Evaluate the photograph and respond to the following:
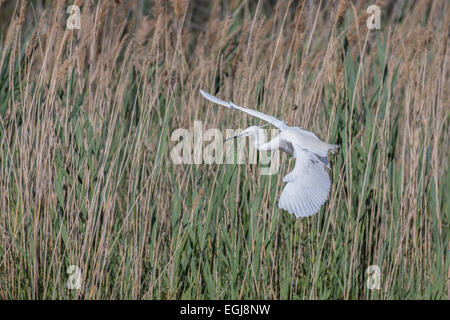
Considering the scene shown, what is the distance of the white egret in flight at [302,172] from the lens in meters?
1.40

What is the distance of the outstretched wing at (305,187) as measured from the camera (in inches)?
55.0

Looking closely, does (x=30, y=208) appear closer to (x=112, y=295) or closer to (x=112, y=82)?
(x=112, y=295)

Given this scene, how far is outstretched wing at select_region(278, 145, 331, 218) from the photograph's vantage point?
140 centimetres

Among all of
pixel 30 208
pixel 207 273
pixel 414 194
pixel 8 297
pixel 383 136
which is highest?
pixel 383 136

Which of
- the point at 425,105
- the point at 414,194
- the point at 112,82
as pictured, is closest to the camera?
the point at 414,194

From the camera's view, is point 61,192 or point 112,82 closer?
point 61,192

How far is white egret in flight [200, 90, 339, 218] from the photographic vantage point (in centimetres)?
140

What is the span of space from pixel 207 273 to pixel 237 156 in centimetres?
38

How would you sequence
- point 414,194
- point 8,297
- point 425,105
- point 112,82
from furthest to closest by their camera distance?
point 112,82, point 425,105, point 414,194, point 8,297

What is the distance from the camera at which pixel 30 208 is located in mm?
1861

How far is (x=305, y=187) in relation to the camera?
1428 mm

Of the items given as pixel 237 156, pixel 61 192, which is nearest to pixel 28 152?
pixel 61 192

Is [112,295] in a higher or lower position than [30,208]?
lower

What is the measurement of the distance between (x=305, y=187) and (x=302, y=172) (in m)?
0.04
